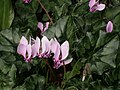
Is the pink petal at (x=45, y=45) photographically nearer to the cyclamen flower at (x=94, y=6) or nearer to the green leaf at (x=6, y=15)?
the cyclamen flower at (x=94, y=6)

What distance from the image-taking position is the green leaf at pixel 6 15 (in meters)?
2.64

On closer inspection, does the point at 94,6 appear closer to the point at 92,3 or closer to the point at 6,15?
the point at 92,3

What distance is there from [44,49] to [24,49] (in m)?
0.10

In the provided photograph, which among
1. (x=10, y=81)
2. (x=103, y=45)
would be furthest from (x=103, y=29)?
(x=10, y=81)

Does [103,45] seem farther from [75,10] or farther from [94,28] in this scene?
[75,10]

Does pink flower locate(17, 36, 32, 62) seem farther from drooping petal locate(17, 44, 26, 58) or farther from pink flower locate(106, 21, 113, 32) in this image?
pink flower locate(106, 21, 113, 32)

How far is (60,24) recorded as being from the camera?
2.18m

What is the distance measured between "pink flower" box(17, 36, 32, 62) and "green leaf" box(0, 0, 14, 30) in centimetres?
73

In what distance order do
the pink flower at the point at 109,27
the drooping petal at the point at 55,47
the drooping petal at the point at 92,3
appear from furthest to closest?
1. the drooping petal at the point at 92,3
2. the pink flower at the point at 109,27
3. the drooping petal at the point at 55,47

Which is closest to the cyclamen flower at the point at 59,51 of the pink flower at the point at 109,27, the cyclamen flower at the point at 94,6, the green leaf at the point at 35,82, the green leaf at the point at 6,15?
the green leaf at the point at 35,82

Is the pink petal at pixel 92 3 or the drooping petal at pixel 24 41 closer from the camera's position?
the drooping petal at pixel 24 41

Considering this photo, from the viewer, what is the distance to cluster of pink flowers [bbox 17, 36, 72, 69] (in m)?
1.93

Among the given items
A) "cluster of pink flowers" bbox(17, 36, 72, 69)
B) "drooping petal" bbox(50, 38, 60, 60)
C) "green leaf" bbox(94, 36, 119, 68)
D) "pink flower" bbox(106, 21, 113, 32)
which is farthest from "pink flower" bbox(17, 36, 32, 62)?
"pink flower" bbox(106, 21, 113, 32)

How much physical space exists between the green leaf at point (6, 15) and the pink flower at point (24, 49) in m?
0.73
